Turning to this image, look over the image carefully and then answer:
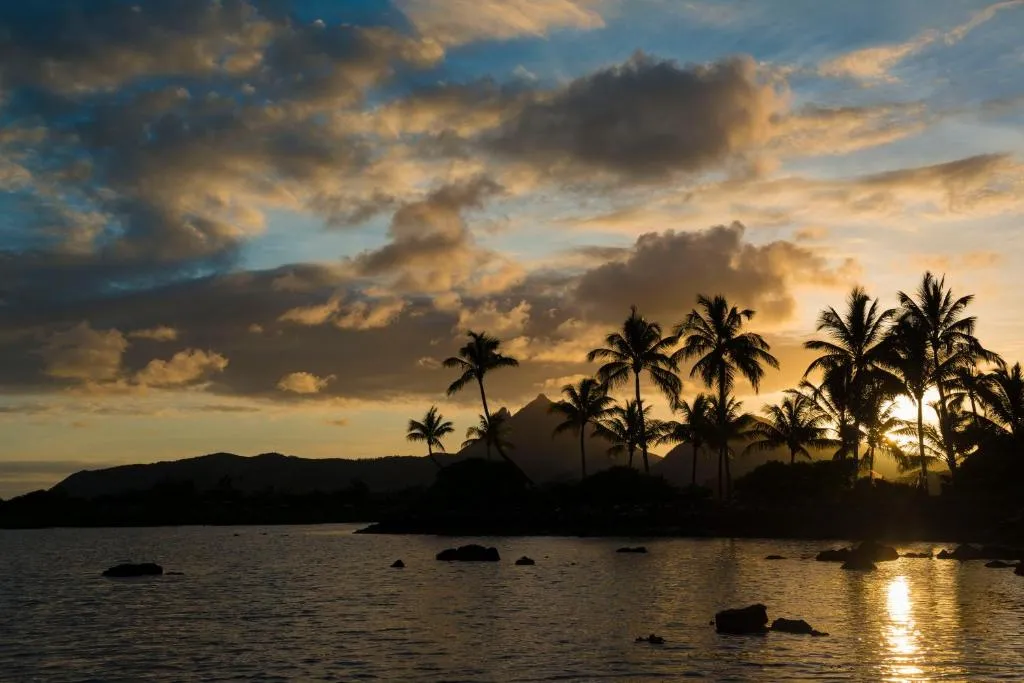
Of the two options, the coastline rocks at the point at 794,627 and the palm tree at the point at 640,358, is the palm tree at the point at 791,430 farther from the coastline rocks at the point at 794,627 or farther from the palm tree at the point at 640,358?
the coastline rocks at the point at 794,627

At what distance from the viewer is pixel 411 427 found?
392 feet

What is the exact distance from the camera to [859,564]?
155ft

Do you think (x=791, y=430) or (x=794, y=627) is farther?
(x=791, y=430)

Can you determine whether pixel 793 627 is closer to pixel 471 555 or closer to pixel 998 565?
pixel 998 565

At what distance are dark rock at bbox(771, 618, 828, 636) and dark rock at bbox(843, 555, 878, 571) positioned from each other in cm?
2122

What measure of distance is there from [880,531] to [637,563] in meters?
25.7

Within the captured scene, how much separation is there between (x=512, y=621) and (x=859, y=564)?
926 inches

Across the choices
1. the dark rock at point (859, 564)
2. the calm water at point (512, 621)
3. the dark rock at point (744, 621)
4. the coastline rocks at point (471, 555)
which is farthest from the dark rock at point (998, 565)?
the coastline rocks at point (471, 555)

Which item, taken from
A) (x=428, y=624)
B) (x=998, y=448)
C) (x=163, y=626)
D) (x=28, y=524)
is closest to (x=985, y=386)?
(x=998, y=448)

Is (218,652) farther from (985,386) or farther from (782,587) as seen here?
(985,386)

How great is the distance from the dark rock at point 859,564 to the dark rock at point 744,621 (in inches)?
865

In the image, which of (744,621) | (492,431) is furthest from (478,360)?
(744,621)

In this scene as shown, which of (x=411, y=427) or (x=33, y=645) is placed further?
(x=411, y=427)

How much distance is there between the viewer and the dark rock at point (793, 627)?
27.2 metres
